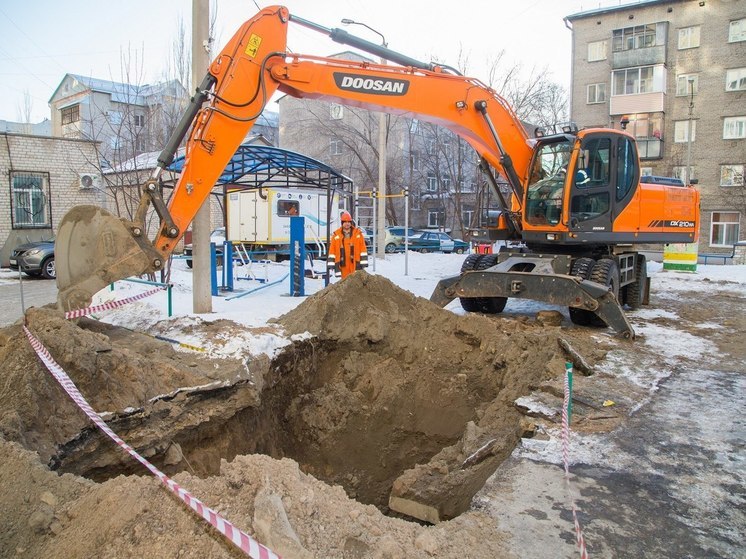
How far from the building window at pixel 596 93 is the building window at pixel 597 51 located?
5.36 feet

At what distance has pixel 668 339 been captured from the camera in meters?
7.79

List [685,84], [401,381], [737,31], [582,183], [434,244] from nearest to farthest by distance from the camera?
[401,381]
[582,183]
[434,244]
[737,31]
[685,84]

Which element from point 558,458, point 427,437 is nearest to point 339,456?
point 427,437

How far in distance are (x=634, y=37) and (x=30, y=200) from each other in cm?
3405

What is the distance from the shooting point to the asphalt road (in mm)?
9398

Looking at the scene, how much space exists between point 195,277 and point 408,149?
32723 mm

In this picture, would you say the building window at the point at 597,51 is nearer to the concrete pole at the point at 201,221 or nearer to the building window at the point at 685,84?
the building window at the point at 685,84

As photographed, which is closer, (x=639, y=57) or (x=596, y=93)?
(x=639, y=57)

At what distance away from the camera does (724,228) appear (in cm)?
3262

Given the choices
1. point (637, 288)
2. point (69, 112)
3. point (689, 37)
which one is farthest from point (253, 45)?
point (689, 37)

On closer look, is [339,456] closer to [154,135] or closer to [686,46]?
[154,135]

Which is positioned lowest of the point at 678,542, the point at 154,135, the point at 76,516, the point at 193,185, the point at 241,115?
the point at 678,542

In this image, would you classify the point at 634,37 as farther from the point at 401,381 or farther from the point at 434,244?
the point at 401,381

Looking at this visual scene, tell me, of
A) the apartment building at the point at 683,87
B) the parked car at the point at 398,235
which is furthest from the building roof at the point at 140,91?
the apartment building at the point at 683,87
